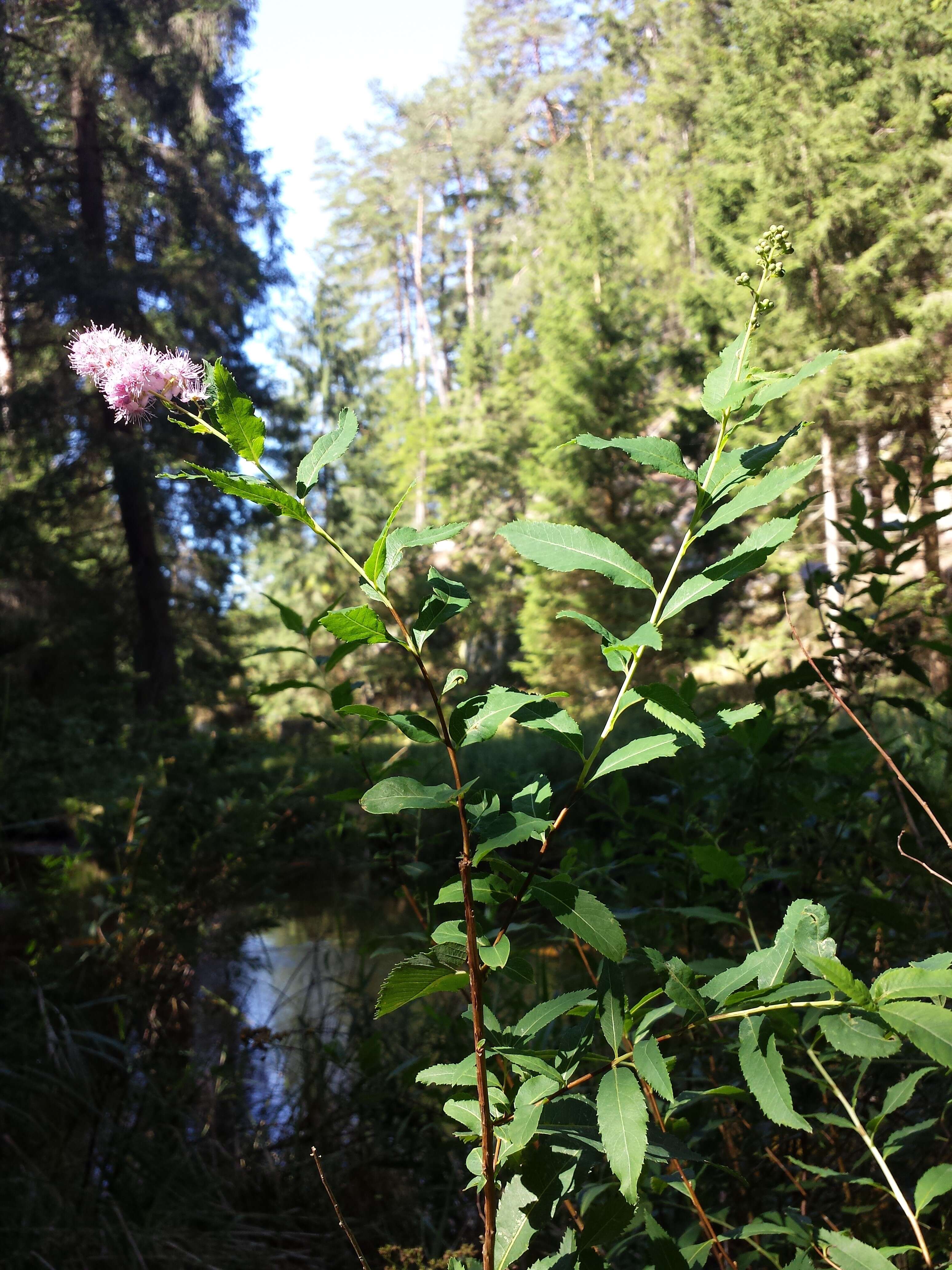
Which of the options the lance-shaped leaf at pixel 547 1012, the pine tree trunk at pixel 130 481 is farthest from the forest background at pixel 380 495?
the lance-shaped leaf at pixel 547 1012

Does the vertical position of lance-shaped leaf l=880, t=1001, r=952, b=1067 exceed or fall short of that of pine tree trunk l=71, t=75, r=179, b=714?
it falls short

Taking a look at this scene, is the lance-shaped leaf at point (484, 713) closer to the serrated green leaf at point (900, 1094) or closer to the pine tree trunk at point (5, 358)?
the serrated green leaf at point (900, 1094)

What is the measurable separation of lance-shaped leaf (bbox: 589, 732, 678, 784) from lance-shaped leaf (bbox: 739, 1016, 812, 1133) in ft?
0.49

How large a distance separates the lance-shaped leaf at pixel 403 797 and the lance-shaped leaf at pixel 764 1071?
7.8 inches

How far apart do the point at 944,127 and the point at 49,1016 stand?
500 inches

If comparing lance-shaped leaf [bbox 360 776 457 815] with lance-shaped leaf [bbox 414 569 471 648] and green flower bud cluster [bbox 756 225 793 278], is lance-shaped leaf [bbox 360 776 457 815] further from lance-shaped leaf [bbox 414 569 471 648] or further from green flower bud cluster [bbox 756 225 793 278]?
green flower bud cluster [bbox 756 225 793 278]

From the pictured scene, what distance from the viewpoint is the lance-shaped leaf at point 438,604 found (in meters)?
0.48

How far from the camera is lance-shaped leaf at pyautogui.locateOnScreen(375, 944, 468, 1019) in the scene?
1.45 ft

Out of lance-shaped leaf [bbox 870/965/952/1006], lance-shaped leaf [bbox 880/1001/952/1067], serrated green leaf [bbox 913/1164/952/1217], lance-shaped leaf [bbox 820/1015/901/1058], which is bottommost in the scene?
serrated green leaf [bbox 913/1164/952/1217]

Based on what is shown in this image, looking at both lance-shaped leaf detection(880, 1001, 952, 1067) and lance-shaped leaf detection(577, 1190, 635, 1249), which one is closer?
lance-shaped leaf detection(880, 1001, 952, 1067)

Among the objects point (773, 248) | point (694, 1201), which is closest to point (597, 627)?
point (773, 248)

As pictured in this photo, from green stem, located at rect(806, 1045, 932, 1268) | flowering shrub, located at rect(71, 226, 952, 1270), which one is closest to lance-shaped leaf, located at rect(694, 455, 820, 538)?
flowering shrub, located at rect(71, 226, 952, 1270)

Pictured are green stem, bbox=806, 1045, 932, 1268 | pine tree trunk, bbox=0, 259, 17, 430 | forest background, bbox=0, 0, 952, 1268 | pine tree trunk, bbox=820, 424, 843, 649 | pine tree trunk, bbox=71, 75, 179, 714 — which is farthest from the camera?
pine tree trunk, bbox=820, 424, 843, 649

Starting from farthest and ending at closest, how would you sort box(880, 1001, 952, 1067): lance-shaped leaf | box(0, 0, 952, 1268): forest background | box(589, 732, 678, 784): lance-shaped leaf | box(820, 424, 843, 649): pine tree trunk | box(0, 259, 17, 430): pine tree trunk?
box(820, 424, 843, 649): pine tree trunk
box(0, 259, 17, 430): pine tree trunk
box(0, 0, 952, 1268): forest background
box(589, 732, 678, 784): lance-shaped leaf
box(880, 1001, 952, 1067): lance-shaped leaf
